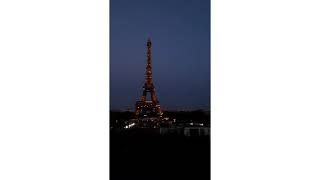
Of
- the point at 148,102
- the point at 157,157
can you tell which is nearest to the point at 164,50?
the point at 148,102

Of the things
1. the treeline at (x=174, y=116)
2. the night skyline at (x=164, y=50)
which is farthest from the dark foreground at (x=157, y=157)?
the night skyline at (x=164, y=50)

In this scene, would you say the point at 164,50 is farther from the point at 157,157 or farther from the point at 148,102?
the point at 157,157

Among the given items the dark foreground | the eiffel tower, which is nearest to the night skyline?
the eiffel tower

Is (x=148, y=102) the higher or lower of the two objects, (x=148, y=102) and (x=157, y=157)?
the higher

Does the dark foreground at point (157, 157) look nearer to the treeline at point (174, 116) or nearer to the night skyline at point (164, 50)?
the treeline at point (174, 116)

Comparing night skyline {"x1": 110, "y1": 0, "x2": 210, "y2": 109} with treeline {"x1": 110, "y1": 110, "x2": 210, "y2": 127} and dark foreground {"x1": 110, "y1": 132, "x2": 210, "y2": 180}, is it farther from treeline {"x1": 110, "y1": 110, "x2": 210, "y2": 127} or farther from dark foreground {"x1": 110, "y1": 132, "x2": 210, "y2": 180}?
dark foreground {"x1": 110, "y1": 132, "x2": 210, "y2": 180}
